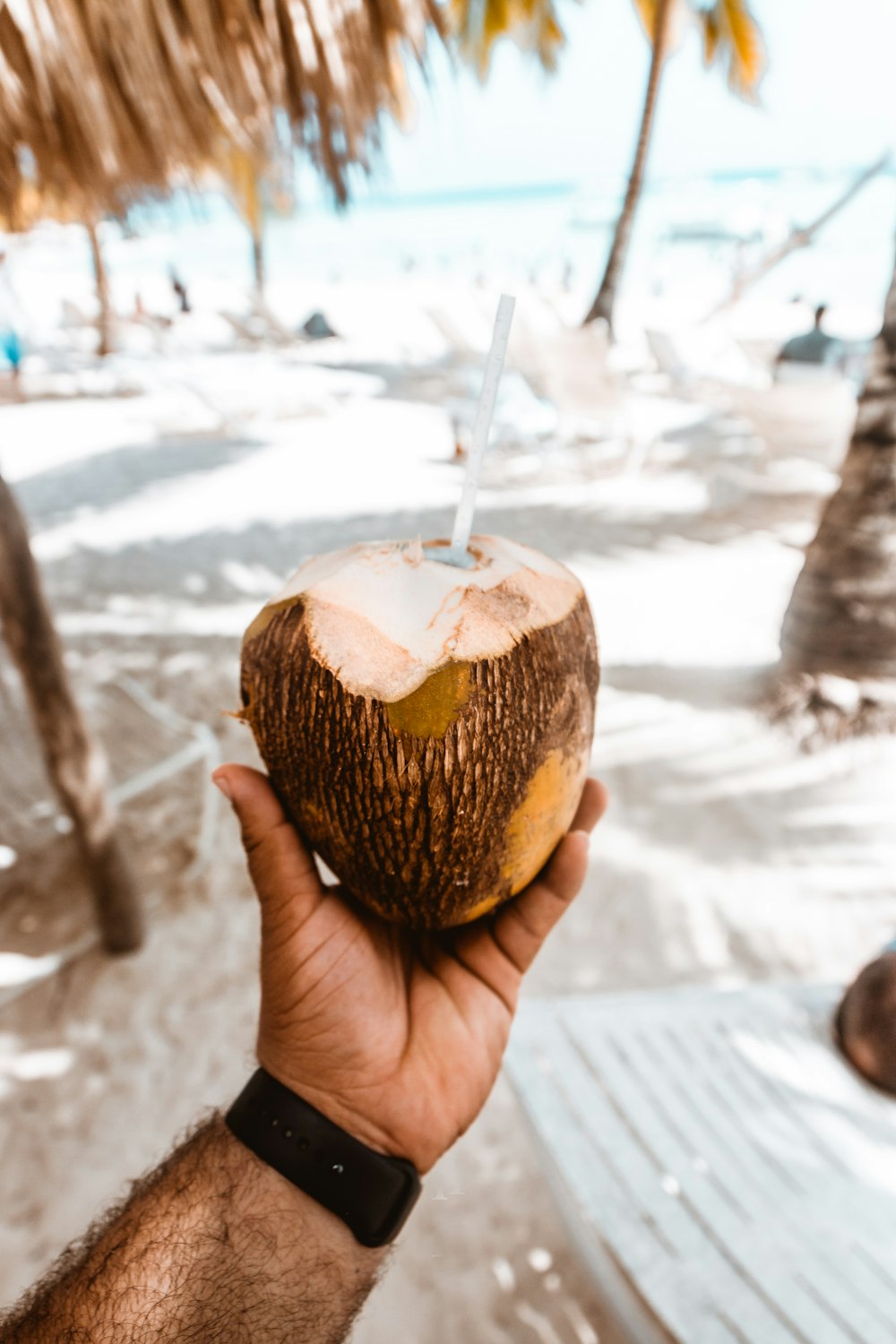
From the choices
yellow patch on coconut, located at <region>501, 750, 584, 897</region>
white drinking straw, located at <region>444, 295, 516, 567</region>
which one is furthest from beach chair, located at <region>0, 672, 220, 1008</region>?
white drinking straw, located at <region>444, 295, 516, 567</region>

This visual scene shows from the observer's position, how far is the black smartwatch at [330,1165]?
3.15 feet

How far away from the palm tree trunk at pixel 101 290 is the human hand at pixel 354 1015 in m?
8.43

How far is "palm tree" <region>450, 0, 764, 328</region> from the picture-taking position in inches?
264

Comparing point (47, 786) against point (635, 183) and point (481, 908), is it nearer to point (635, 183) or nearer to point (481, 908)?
point (481, 908)

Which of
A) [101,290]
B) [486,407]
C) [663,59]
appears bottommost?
[486,407]

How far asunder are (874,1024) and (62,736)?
6.71 feet

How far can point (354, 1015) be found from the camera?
1.05 m

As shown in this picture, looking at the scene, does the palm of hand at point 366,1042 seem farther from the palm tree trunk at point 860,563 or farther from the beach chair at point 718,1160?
the palm tree trunk at point 860,563

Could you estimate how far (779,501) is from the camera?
5.89 meters

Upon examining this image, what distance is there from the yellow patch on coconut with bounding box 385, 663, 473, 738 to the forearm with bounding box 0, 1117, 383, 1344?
0.56 meters

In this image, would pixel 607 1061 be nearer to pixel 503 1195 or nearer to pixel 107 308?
pixel 503 1195

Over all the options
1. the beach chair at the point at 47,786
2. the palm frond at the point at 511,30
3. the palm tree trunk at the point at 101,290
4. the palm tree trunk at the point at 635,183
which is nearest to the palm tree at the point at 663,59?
the palm tree trunk at the point at 635,183

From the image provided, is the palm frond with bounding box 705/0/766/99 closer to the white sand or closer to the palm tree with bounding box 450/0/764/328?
the palm tree with bounding box 450/0/764/328

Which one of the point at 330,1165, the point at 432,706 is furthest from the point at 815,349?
the point at 330,1165
